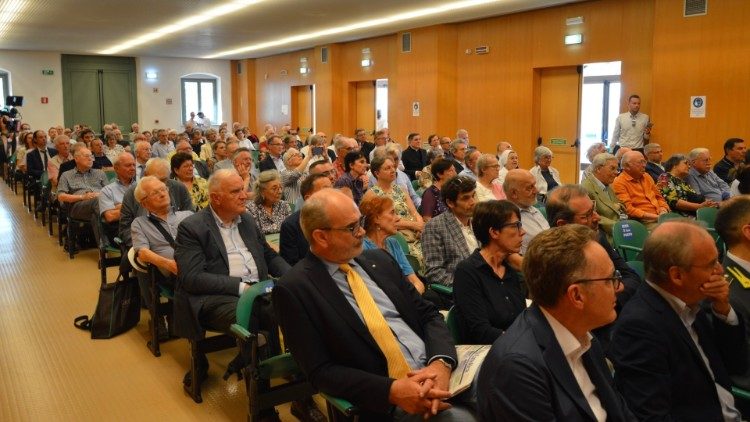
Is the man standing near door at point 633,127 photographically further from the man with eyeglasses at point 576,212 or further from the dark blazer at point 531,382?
the dark blazer at point 531,382

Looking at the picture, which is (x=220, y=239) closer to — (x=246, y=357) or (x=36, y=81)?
(x=246, y=357)

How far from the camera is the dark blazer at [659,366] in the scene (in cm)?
200

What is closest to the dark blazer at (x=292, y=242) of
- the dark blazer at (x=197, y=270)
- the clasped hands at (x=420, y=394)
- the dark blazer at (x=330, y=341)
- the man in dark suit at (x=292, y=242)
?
the man in dark suit at (x=292, y=242)

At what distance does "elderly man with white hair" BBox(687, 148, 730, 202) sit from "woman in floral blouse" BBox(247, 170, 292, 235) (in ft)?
15.9

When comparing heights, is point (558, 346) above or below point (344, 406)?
above

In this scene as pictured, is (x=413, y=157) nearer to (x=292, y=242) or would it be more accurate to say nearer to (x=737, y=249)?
(x=292, y=242)

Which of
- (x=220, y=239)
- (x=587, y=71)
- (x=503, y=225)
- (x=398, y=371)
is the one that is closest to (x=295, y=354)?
(x=398, y=371)

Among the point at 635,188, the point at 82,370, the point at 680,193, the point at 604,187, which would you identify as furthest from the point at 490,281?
the point at 680,193

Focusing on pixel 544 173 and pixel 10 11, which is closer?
pixel 544 173

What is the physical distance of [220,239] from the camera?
3684 millimetres

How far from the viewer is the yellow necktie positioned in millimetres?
2309

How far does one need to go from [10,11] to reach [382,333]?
12.5 metres

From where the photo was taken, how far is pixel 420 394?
207cm

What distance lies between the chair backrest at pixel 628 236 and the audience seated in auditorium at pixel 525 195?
69 centimetres
